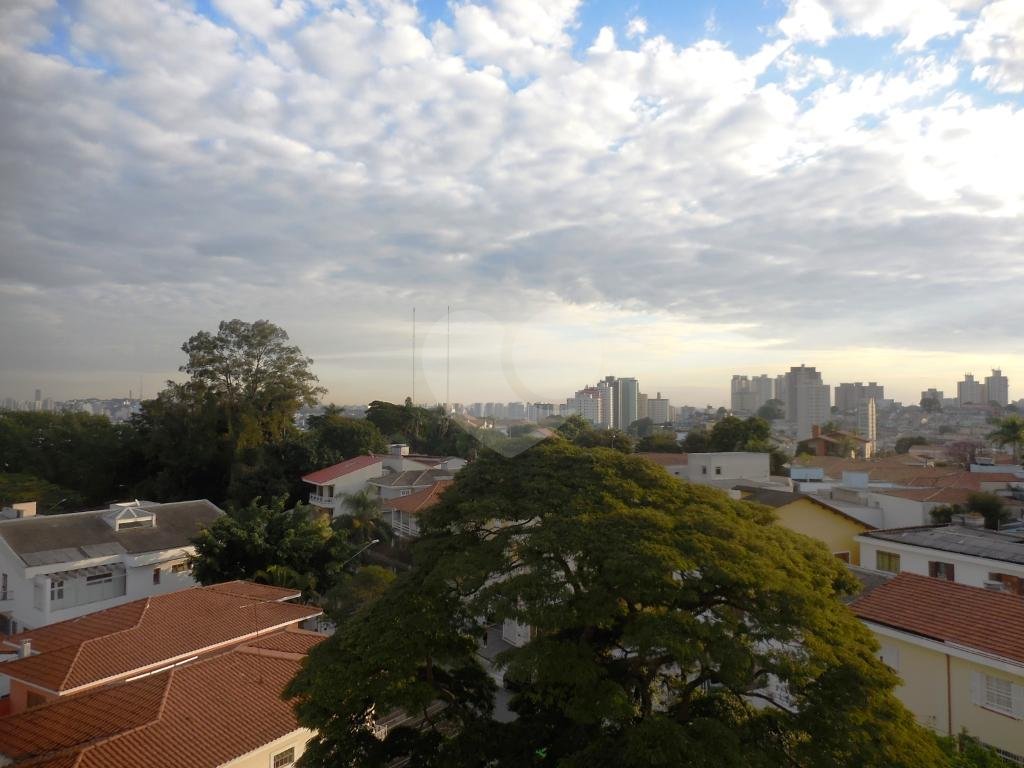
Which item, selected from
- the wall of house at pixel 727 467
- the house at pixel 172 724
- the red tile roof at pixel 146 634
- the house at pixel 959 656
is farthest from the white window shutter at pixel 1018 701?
the wall of house at pixel 727 467

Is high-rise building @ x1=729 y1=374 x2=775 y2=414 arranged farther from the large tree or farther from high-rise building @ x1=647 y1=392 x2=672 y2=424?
the large tree

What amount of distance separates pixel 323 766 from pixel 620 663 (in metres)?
3.01

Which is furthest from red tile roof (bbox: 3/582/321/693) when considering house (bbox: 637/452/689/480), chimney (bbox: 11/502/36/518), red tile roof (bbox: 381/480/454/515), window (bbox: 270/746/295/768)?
house (bbox: 637/452/689/480)

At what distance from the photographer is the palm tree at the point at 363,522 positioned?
22.7m

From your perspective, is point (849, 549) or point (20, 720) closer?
point (20, 720)

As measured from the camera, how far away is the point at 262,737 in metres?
9.20

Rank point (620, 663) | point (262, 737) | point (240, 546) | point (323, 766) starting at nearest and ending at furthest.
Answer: point (323, 766) → point (620, 663) → point (262, 737) → point (240, 546)

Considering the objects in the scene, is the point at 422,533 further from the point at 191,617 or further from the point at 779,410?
the point at 779,410


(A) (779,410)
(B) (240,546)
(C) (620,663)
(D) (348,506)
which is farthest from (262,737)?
(A) (779,410)

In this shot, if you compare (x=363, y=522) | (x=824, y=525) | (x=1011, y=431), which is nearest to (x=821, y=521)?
(x=824, y=525)

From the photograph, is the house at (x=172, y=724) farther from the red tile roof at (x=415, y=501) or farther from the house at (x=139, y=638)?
the red tile roof at (x=415, y=501)

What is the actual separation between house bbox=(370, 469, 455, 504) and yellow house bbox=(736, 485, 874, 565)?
14049 mm

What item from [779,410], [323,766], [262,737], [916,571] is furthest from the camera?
[779,410]

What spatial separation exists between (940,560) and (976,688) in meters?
4.52
